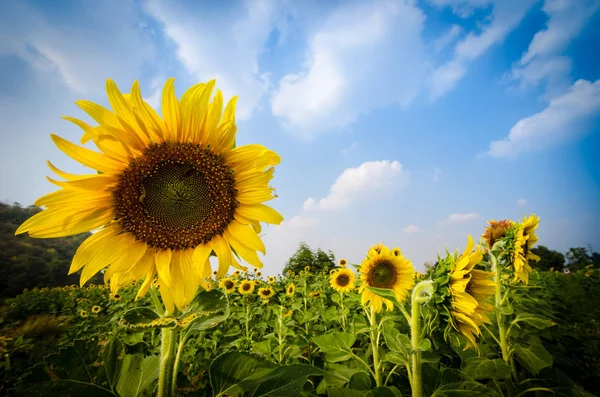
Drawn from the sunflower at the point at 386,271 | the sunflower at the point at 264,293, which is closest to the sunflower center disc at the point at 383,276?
the sunflower at the point at 386,271

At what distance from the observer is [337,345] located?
128 inches

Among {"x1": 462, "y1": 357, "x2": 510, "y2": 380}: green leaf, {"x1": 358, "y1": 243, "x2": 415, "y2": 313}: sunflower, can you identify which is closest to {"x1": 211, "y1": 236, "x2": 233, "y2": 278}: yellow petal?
{"x1": 462, "y1": 357, "x2": 510, "y2": 380}: green leaf

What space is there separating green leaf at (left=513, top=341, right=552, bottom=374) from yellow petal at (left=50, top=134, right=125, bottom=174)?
3994 mm

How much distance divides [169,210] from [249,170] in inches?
18.2

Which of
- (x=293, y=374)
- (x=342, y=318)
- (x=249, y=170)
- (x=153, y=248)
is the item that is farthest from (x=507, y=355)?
(x=153, y=248)

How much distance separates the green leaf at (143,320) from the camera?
105 centimetres

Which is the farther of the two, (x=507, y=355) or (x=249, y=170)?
(x=507, y=355)

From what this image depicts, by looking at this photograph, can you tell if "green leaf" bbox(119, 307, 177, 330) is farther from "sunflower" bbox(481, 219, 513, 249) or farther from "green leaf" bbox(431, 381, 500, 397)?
"sunflower" bbox(481, 219, 513, 249)

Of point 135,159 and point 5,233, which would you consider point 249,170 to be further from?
point 5,233

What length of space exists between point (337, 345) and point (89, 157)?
10.00 feet

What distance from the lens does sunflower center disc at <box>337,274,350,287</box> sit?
6.07 metres

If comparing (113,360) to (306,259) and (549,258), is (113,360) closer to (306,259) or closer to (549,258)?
(306,259)

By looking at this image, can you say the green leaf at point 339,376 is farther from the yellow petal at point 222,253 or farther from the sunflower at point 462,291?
the yellow petal at point 222,253

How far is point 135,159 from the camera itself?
134 cm
